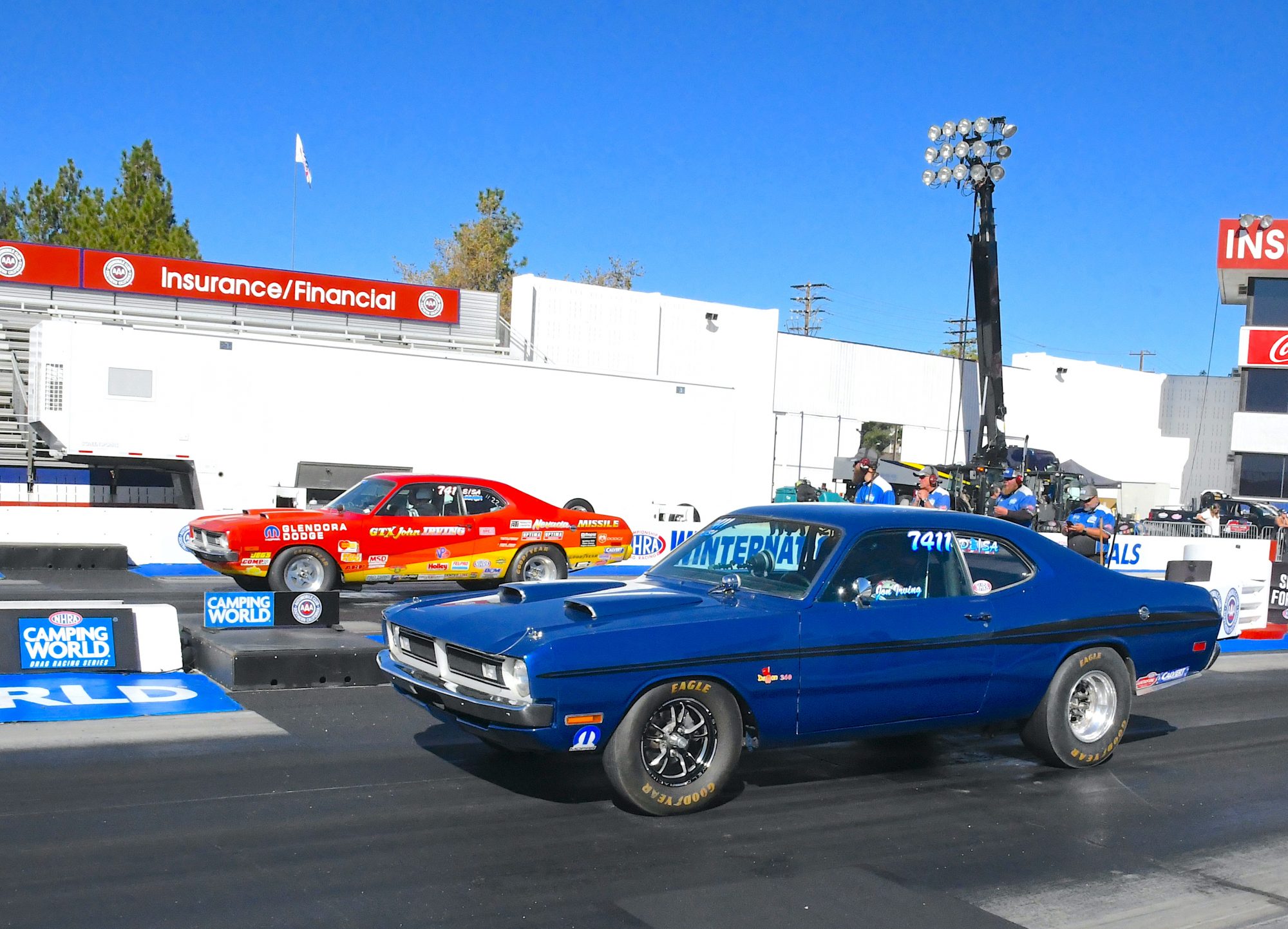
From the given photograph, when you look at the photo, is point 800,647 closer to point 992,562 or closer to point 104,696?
point 992,562

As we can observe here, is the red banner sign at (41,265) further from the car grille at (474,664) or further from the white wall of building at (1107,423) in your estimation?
the white wall of building at (1107,423)

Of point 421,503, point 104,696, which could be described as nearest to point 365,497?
point 421,503

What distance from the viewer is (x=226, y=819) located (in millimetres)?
5344

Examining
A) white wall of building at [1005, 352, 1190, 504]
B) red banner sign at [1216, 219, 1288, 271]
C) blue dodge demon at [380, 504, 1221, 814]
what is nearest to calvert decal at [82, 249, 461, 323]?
red banner sign at [1216, 219, 1288, 271]

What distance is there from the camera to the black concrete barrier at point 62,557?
53.7ft

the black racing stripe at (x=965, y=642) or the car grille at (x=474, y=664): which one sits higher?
the black racing stripe at (x=965, y=642)

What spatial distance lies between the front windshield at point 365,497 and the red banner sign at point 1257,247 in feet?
109

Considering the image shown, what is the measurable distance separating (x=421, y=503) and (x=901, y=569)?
841cm

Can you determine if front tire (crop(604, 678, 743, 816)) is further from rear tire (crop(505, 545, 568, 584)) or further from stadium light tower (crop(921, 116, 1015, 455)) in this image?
stadium light tower (crop(921, 116, 1015, 455))

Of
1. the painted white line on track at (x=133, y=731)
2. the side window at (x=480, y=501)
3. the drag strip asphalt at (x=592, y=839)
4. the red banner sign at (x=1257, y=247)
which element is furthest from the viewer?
the red banner sign at (x=1257, y=247)

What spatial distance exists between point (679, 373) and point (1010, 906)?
32.5 m

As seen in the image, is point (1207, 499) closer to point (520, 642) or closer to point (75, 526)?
point (75, 526)

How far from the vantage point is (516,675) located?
5324 millimetres

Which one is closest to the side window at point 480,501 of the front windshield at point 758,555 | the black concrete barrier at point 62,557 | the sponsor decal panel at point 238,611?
the sponsor decal panel at point 238,611
